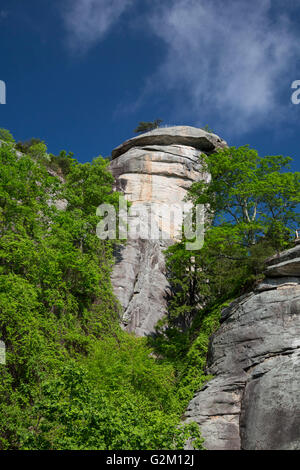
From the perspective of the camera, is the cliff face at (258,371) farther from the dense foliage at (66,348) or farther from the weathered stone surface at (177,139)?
the weathered stone surface at (177,139)

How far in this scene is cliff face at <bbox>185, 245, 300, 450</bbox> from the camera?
12719 millimetres

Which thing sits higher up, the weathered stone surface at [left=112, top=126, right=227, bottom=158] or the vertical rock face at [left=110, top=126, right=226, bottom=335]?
the weathered stone surface at [left=112, top=126, right=227, bottom=158]

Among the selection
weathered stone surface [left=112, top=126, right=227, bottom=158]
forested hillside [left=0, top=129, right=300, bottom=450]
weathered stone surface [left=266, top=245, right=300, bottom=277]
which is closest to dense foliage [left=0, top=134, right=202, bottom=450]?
forested hillside [left=0, top=129, right=300, bottom=450]

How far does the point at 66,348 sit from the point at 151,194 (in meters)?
18.3

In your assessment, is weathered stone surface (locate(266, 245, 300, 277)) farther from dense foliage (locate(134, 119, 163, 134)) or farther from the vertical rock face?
dense foliage (locate(134, 119, 163, 134))

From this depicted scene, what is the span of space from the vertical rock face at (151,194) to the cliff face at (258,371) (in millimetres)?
7810

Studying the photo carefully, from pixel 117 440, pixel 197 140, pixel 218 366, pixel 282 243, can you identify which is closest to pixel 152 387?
pixel 218 366

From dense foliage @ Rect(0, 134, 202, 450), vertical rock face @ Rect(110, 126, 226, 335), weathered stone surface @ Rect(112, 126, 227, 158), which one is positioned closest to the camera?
dense foliage @ Rect(0, 134, 202, 450)

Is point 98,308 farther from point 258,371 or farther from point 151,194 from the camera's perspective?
point 151,194

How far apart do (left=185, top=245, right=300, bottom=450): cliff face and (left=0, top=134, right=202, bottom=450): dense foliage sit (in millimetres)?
1650

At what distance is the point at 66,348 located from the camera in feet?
61.2

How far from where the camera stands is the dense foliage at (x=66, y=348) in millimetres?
9805

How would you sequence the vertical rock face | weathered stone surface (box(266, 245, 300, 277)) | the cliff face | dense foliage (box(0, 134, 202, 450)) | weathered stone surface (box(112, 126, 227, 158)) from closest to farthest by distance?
1. dense foliage (box(0, 134, 202, 450))
2. the cliff face
3. weathered stone surface (box(266, 245, 300, 277))
4. the vertical rock face
5. weathered stone surface (box(112, 126, 227, 158))
